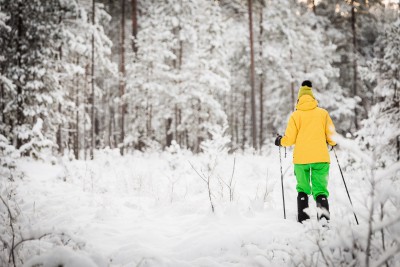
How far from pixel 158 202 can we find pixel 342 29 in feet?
74.6

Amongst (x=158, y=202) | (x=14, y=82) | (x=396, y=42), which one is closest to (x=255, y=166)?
(x=158, y=202)

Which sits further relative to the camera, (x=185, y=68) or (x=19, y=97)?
(x=185, y=68)

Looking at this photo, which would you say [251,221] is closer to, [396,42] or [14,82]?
[396,42]

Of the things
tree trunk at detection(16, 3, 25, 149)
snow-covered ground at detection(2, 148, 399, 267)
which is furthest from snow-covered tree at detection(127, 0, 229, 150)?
snow-covered ground at detection(2, 148, 399, 267)

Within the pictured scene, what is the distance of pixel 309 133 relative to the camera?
4238 mm

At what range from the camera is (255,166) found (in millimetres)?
9195

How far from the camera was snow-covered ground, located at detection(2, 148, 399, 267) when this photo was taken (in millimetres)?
2727

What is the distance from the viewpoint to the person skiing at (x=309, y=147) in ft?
13.7

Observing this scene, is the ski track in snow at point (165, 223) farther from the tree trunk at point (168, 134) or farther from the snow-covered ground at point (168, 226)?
the tree trunk at point (168, 134)

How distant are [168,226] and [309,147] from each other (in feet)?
8.25

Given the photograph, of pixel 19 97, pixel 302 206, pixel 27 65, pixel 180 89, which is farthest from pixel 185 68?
pixel 302 206

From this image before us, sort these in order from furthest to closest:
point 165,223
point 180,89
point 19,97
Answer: point 180,89
point 19,97
point 165,223

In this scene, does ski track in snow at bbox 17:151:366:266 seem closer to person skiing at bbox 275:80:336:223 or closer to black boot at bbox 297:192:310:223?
black boot at bbox 297:192:310:223

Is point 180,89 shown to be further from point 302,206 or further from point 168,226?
point 302,206
